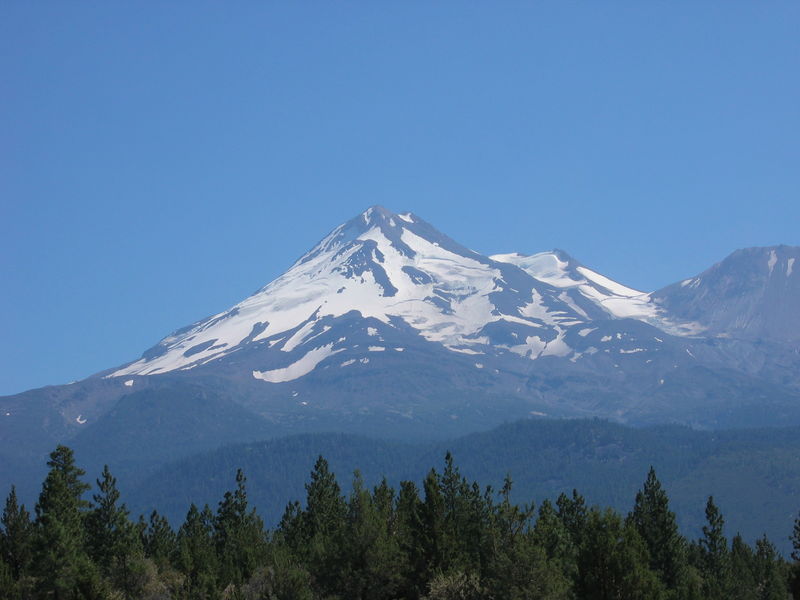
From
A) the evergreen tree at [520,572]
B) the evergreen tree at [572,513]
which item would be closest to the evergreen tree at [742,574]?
the evergreen tree at [572,513]

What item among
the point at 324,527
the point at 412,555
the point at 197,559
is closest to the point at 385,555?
the point at 412,555

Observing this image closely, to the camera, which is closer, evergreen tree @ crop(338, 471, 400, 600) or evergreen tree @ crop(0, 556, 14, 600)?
evergreen tree @ crop(0, 556, 14, 600)

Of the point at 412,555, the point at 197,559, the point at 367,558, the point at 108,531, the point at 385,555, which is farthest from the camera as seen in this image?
the point at 108,531

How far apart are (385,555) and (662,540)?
1091 inches

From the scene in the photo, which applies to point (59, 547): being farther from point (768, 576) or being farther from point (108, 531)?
point (768, 576)

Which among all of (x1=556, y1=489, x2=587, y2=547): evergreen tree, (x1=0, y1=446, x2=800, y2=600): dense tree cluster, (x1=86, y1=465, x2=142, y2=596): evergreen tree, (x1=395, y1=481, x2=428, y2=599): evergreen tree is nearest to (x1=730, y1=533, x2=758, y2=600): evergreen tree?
(x1=0, y1=446, x2=800, y2=600): dense tree cluster

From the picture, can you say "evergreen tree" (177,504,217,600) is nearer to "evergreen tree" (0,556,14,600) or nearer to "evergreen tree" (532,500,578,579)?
"evergreen tree" (0,556,14,600)

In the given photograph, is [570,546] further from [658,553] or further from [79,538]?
[79,538]

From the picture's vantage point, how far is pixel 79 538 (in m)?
88.7

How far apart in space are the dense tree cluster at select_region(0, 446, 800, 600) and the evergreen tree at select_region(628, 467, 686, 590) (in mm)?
110

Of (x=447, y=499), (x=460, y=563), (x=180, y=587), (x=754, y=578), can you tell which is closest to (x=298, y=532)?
(x=447, y=499)

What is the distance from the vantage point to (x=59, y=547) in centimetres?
8356

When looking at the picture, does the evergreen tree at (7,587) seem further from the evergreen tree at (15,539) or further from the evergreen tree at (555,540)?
the evergreen tree at (555,540)

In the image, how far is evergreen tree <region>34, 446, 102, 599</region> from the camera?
82375 millimetres
